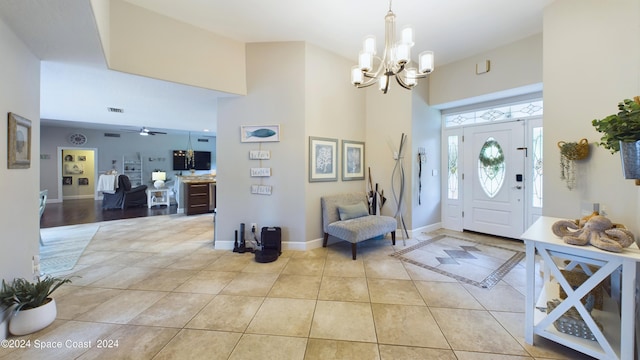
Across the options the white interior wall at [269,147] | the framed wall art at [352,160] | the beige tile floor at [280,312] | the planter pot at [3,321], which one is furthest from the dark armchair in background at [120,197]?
the framed wall art at [352,160]

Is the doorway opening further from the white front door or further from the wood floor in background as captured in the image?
the wood floor in background

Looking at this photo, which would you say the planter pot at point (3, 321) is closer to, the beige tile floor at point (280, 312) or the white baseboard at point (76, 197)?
the beige tile floor at point (280, 312)

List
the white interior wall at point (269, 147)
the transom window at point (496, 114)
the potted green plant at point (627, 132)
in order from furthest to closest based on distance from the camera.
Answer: the transom window at point (496, 114), the white interior wall at point (269, 147), the potted green plant at point (627, 132)

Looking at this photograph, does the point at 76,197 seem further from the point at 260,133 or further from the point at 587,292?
the point at 587,292

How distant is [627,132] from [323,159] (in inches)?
117

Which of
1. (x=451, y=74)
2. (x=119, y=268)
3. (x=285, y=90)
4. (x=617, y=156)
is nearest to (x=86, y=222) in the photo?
(x=119, y=268)

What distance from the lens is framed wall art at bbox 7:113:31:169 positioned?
1.84 metres

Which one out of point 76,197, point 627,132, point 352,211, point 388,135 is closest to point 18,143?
point 352,211

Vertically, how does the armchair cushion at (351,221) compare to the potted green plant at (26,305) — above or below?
above

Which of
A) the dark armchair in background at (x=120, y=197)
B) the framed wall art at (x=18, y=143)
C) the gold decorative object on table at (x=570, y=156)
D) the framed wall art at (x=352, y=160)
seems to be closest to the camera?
the framed wall art at (x=18, y=143)

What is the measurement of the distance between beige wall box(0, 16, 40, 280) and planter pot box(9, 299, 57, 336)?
33 centimetres

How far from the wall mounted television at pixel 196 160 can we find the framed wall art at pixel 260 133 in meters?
8.39

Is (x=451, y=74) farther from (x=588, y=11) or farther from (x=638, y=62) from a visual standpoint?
(x=638, y=62)

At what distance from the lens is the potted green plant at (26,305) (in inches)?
68.1
